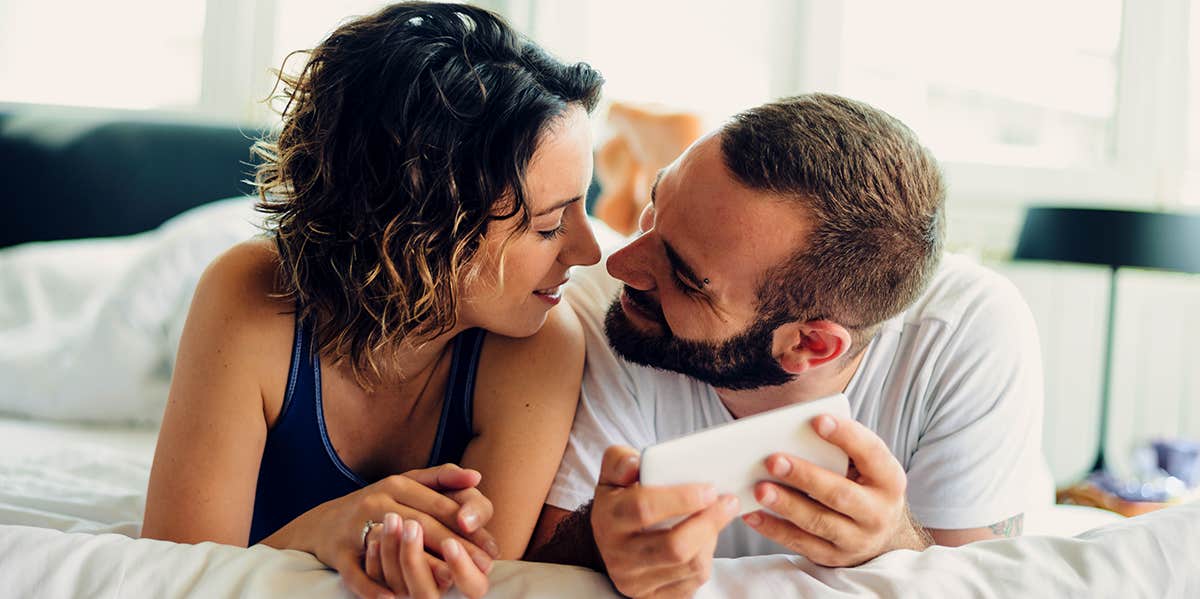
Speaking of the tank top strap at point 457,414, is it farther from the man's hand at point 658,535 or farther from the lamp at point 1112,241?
the lamp at point 1112,241

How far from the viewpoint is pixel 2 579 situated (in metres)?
0.75

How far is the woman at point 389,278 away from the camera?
1127 mm

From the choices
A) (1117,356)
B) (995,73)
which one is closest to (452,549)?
(1117,356)

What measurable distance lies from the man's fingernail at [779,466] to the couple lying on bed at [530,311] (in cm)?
27

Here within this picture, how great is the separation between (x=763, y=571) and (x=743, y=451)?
11cm

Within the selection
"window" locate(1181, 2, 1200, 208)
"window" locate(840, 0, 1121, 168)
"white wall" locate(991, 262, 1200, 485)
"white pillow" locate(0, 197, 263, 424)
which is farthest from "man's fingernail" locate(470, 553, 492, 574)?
"window" locate(1181, 2, 1200, 208)

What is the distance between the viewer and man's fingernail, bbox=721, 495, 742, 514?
81 cm

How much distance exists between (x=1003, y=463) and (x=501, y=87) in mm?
724

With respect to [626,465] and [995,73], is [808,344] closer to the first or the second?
[626,465]

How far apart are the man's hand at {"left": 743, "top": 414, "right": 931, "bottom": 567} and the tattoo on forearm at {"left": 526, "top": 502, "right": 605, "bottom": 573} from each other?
6.8 inches

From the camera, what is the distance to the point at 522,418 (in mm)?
1223

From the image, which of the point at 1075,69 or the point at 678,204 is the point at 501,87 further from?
the point at 1075,69

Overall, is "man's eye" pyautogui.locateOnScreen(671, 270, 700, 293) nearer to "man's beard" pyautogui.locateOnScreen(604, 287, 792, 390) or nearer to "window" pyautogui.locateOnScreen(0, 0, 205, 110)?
"man's beard" pyautogui.locateOnScreen(604, 287, 792, 390)

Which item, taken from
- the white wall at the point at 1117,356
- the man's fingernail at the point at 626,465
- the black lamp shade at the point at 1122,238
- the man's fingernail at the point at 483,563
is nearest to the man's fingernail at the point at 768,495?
the man's fingernail at the point at 626,465
